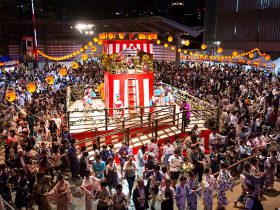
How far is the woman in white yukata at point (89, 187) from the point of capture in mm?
6824

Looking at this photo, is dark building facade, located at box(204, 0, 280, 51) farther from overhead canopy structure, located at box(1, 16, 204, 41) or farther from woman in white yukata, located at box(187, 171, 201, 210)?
woman in white yukata, located at box(187, 171, 201, 210)

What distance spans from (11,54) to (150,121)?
26.7 metres

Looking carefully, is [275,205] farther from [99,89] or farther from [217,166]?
[99,89]

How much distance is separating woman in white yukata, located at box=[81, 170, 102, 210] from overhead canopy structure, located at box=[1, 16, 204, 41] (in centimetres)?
1622

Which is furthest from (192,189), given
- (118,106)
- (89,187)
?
(118,106)

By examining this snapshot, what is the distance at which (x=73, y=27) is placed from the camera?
3172 cm

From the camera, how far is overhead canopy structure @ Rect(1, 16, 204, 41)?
909 inches

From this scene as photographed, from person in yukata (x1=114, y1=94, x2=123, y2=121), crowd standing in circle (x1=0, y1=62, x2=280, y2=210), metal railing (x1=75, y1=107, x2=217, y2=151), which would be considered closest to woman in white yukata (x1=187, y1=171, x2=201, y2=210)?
crowd standing in circle (x1=0, y1=62, x2=280, y2=210)

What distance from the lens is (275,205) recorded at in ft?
26.3

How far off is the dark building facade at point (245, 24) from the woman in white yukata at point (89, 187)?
23411 mm

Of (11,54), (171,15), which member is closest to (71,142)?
(11,54)

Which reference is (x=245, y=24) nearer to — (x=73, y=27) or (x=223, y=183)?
(x=73, y=27)

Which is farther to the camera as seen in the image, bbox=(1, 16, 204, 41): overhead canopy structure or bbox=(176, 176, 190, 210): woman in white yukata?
bbox=(1, 16, 204, 41): overhead canopy structure

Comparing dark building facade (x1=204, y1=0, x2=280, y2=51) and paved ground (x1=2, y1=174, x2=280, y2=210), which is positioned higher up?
dark building facade (x1=204, y1=0, x2=280, y2=51)
